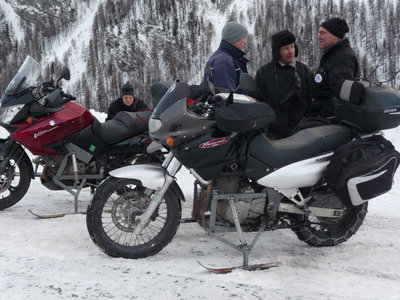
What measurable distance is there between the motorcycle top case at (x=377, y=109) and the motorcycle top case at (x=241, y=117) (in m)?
0.76

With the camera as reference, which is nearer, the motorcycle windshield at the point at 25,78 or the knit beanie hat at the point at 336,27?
the knit beanie hat at the point at 336,27

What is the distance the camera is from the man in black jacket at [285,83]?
4191 millimetres

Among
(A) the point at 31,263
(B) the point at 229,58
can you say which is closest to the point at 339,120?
(B) the point at 229,58

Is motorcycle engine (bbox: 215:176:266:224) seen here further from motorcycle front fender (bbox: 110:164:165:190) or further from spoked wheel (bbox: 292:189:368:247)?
spoked wheel (bbox: 292:189:368:247)

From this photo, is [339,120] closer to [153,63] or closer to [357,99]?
[357,99]

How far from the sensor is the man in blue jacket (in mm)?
4676

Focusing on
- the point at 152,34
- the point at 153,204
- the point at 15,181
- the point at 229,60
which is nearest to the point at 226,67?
the point at 229,60

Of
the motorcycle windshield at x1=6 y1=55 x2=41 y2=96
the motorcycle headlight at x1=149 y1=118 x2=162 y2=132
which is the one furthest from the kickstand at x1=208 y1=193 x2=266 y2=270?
the motorcycle windshield at x1=6 y1=55 x2=41 y2=96

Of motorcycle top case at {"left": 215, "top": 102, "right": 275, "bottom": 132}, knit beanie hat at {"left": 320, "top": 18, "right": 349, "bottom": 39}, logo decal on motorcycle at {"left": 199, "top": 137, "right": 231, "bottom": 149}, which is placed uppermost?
knit beanie hat at {"left": 320, "top": 18, "right": 349, "bottom": 39}

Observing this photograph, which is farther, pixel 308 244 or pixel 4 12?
pixel 4 12

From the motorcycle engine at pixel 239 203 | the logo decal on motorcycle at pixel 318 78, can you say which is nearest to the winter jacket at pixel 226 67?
the logo decal on motorcycle at pixel 318 78

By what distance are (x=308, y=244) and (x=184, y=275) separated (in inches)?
55.8

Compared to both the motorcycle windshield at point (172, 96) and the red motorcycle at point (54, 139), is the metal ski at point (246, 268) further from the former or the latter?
the red motorcycle at point (54, 139)

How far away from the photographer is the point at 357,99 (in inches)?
134
